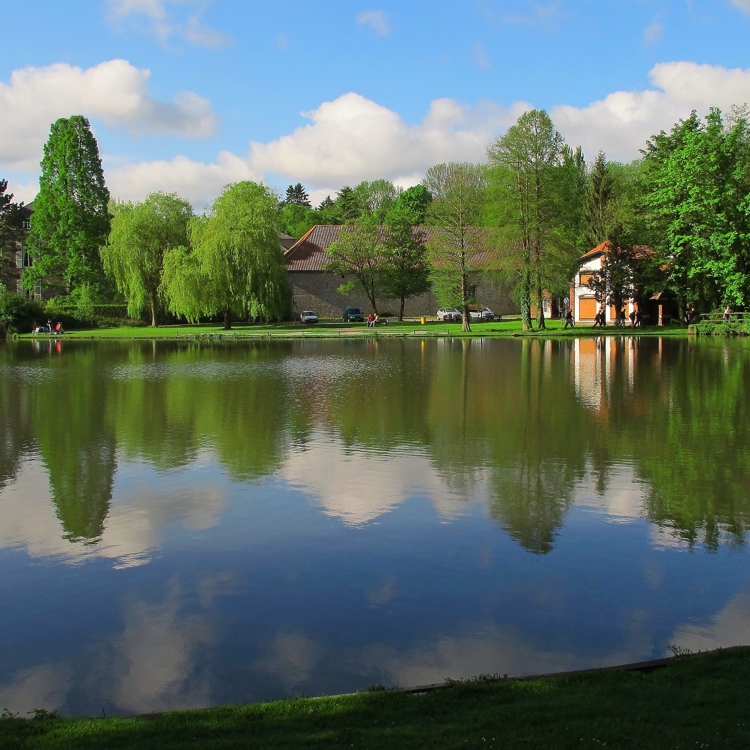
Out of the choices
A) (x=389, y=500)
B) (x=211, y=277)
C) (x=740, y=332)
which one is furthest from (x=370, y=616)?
(x=211, y=277)

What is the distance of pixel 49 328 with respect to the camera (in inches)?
2382

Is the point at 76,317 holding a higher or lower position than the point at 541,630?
higher

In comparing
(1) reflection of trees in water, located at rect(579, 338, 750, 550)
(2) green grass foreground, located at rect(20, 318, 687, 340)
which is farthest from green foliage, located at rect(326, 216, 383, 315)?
(1) reflection of trees in water, located at rect(579, 338, 750, 550)

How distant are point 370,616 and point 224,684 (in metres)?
1.55

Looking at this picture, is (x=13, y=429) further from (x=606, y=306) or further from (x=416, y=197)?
(x=416, y=197)

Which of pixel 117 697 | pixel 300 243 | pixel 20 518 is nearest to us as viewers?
pixel 117 697

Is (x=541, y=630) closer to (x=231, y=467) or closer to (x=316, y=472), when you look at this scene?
(x=316, y=472)

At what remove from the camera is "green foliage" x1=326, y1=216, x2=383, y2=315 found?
203 ft

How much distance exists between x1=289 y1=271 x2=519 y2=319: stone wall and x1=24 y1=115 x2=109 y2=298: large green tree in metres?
16.8

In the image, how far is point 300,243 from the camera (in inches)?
2862

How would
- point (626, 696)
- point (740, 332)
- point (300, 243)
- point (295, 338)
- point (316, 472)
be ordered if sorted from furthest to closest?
point (300, 243) → point (295, 338) → point (740, 332) → point (316, 472) → point (626, 696)

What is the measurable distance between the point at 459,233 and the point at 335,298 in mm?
21994

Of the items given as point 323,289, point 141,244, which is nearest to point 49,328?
point 141,244

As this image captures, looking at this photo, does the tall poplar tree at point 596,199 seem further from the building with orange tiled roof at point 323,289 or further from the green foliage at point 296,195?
the green foliage at point 296,195
